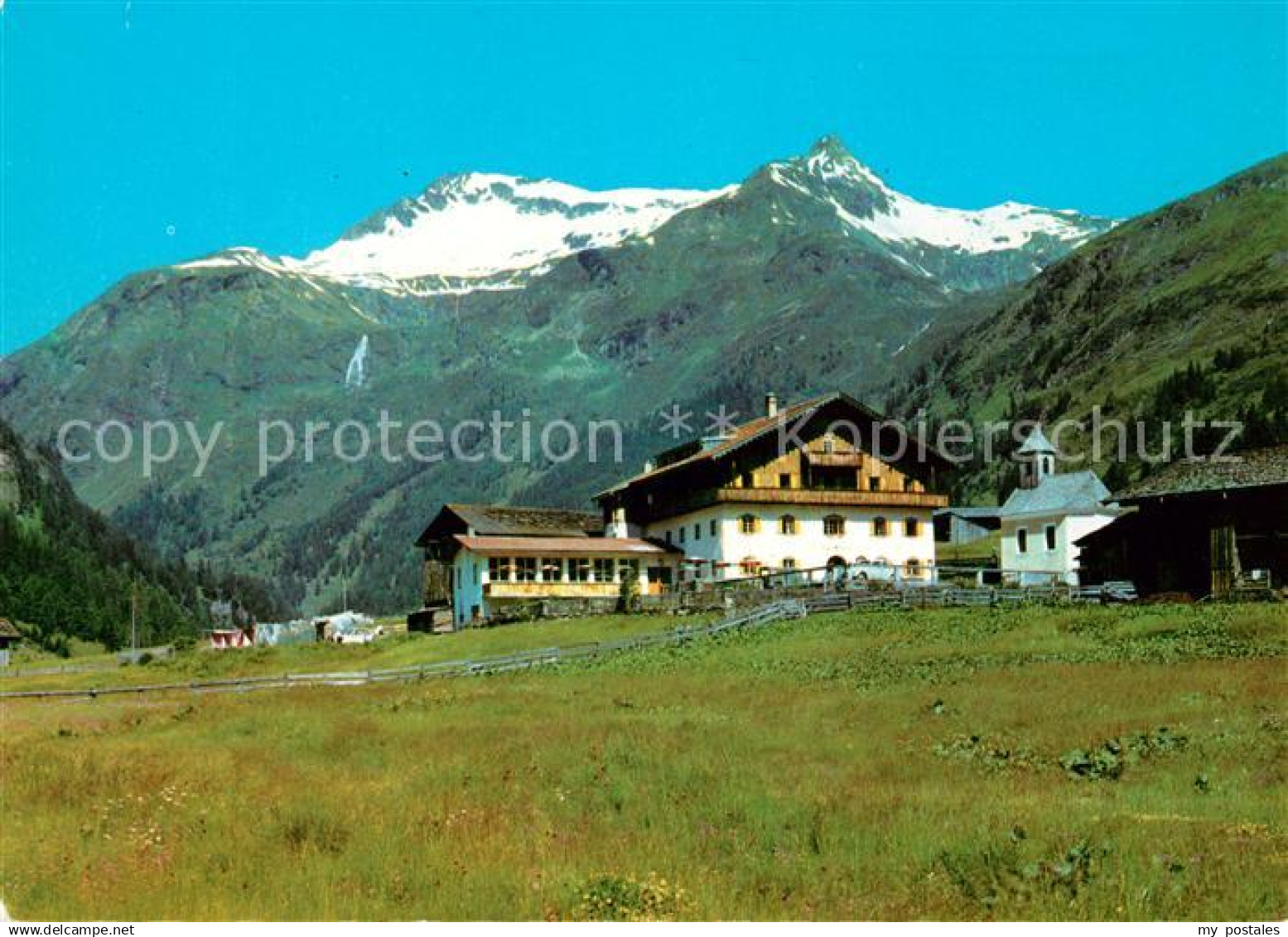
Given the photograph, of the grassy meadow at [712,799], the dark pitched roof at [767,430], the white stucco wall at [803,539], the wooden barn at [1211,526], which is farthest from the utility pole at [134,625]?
the grassy meadow at [712,799]

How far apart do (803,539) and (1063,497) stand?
Answer: 762 inches

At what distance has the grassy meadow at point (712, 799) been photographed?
48.1ft

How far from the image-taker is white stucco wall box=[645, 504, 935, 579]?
84.5 m

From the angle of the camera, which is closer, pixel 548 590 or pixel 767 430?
pixel 548 590

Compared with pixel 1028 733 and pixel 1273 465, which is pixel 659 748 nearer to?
pixel 1028 733

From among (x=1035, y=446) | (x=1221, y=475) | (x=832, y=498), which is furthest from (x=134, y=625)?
(x=1221, y=475)

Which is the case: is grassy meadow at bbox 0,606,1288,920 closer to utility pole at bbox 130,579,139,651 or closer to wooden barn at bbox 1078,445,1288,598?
wooden barn at bbox 1078,445,1288,598

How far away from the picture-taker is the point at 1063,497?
91938mm

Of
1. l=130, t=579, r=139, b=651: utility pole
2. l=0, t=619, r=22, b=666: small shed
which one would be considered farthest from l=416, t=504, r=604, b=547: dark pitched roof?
l=0, t=619, r=22, b=666: small shed

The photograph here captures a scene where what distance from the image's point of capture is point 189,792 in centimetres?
2231

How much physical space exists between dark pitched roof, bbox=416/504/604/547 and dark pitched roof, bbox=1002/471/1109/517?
97.6 feet

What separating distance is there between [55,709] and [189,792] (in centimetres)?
3165

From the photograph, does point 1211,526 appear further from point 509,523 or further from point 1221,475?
point 509,523

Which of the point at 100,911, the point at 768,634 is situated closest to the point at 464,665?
the point at 768,634
